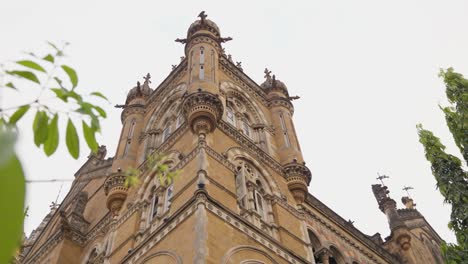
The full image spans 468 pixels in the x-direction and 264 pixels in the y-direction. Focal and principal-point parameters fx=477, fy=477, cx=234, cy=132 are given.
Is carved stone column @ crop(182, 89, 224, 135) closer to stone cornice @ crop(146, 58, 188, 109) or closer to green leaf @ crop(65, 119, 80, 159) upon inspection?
stone cornice @ crop(146, 58, 188, 109)

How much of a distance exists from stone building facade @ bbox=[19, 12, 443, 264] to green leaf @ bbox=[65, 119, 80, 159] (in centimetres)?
807

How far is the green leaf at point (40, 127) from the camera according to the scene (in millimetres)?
1418

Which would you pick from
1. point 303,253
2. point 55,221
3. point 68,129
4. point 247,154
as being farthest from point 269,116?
point 68,129

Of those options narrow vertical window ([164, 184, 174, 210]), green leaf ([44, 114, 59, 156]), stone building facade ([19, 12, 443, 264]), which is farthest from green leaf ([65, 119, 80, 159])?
narrow vertical window ([164, 184, 174, 210])

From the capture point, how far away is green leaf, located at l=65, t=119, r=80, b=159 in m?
1.46

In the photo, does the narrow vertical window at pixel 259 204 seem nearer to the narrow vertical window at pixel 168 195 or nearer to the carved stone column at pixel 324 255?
the narrow vertical window at pixel 168 195

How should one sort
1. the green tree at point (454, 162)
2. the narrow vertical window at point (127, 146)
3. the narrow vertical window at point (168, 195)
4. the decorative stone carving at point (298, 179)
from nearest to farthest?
1. the green tree at point (454, 162)
2. the narrow vertical window at point (168, 195)
3. the decorative stone carving at point (298, 179)
4. the narrow vertical window at point (127, 146)

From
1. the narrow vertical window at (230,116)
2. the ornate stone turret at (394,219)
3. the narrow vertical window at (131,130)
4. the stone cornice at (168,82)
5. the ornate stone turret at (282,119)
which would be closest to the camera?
the narrow vertical window at (230,116)

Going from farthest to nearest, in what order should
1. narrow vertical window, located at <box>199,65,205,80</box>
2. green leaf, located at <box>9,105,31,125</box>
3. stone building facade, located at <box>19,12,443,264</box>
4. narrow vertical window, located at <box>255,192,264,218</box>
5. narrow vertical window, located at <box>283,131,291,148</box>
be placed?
narrow vertical window, located at <box>283,131,291,148</box>, narrow vertical window, located at <box>199,65,205,80</box>, narrow vertical window, located at <box>255,192,264,218</box>, stone building facade, located at <box>19,12,443,264</box>, green leaf, located at <box>9,105,31,125</box>

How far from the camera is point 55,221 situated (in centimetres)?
1942

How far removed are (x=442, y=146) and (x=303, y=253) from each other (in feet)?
14.3

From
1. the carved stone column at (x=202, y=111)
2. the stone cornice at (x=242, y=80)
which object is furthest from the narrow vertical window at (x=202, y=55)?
the carved stone column at (x=202, y=111)

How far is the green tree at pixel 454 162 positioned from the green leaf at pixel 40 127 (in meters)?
9.11

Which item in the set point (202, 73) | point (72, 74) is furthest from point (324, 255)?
point (72, 74)
